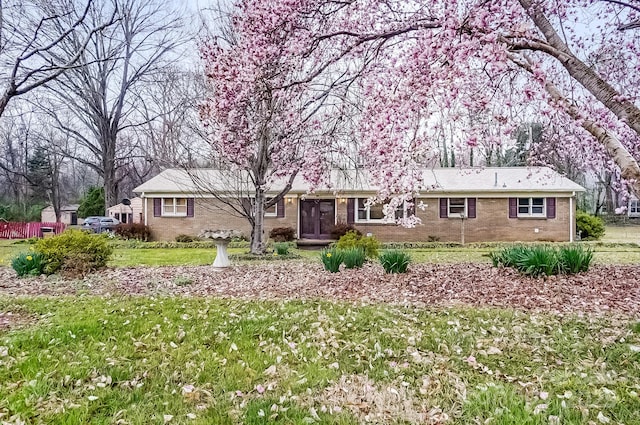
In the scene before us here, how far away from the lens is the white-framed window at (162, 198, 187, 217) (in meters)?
19.9

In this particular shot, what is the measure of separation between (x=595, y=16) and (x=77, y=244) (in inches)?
406

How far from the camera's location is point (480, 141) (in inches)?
198

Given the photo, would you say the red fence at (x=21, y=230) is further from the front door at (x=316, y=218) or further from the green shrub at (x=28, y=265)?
the green shrub at (x=28, y=265)

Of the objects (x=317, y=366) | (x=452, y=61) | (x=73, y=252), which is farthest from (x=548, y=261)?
(x=73, y=252)

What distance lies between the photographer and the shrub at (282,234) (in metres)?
18.8

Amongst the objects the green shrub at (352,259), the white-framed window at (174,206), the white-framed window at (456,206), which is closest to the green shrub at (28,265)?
the green shrub at (352,259)

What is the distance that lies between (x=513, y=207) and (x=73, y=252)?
17.0m

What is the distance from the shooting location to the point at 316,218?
1998 centimetres

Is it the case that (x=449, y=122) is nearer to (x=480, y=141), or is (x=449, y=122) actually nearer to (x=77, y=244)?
(x=480, y=141)

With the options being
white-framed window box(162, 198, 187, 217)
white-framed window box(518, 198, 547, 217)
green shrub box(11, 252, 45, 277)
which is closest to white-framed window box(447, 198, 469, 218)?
white-framed window box(518, 198, 547, 217)

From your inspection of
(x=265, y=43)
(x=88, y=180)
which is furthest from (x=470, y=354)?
(x=88, y=180)

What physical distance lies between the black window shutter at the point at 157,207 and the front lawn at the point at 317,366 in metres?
15.2

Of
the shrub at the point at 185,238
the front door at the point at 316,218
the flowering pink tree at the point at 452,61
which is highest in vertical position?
the flowering pink tree at the point at 452,61

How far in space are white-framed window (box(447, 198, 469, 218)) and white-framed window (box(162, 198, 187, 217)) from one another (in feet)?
39.5
